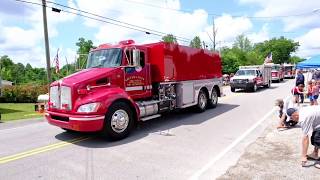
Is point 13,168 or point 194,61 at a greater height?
point 194,61

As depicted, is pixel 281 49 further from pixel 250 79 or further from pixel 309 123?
pixel 309 123

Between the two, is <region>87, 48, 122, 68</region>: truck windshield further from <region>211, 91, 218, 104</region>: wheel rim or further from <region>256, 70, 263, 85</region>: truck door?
<region>256, 70, 263, 85</region>: truck door

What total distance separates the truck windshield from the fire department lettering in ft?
1.96

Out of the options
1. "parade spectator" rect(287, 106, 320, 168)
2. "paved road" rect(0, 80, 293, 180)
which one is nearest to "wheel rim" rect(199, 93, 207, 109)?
"paved road" rect(0, 80, 293, 180)

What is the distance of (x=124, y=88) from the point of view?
10008 mm

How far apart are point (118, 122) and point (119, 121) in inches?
2.0

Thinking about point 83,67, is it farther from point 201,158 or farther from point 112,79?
point 201,158

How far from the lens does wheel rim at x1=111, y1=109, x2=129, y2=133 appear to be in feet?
29.7

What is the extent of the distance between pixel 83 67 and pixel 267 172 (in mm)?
7086

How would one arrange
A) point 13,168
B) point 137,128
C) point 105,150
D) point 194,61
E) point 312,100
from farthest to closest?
point 312,100 < point 194,61 < point 137,128 < point 105,150 < point 13,168

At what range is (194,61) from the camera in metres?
14.0

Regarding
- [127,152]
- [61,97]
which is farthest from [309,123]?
[61,97]

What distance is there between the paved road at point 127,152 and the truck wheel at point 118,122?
238 millimetres

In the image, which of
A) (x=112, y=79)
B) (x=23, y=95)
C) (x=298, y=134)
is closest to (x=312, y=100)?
(x=298, y=134)
